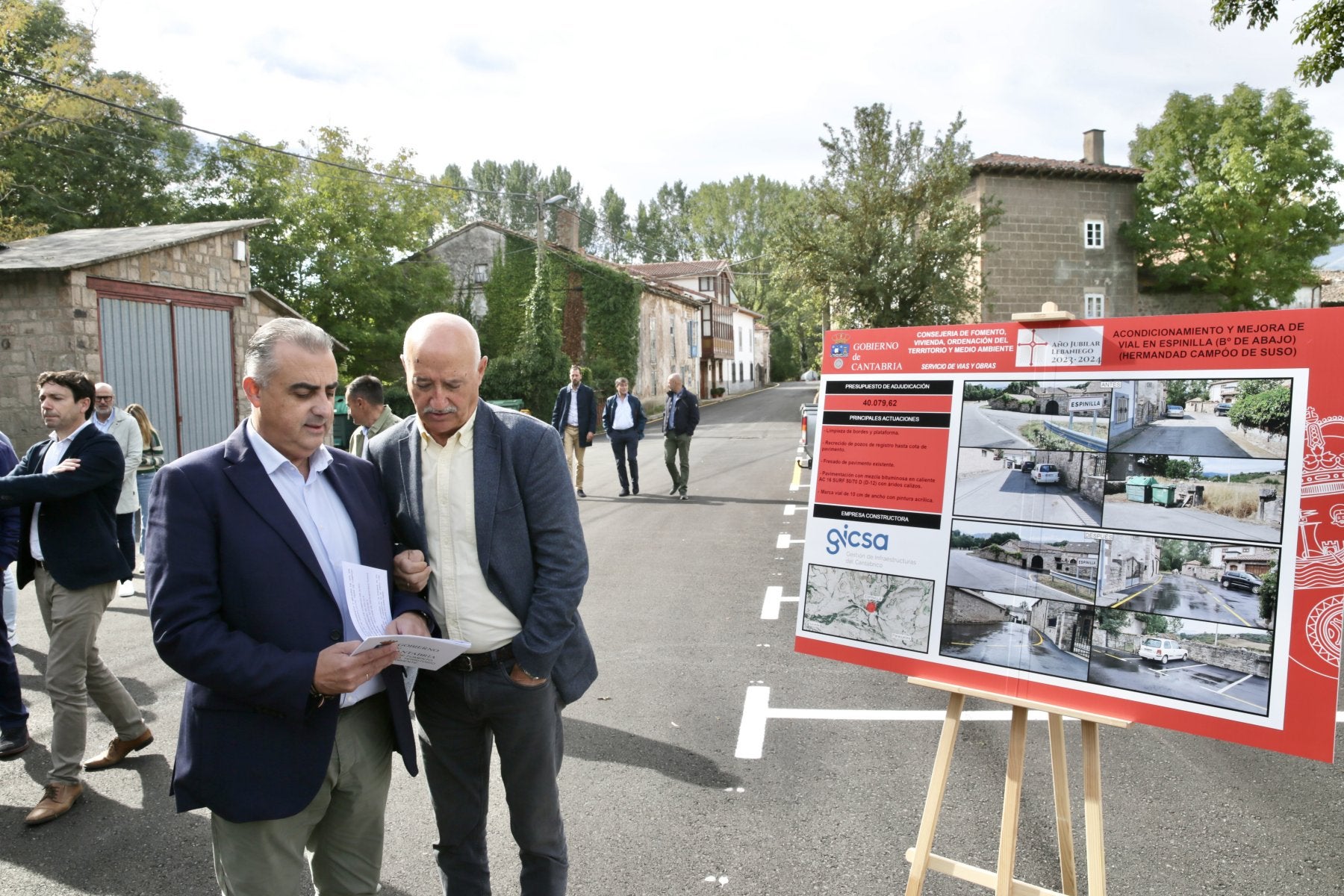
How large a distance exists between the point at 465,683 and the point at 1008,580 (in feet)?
5.64

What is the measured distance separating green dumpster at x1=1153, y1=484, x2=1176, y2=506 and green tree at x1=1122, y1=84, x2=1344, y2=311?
32974 millimetres

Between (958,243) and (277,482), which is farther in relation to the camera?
(958,243)

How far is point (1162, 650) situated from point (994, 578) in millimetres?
500

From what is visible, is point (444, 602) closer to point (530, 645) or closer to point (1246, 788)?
point (530, 645)

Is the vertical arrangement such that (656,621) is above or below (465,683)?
below

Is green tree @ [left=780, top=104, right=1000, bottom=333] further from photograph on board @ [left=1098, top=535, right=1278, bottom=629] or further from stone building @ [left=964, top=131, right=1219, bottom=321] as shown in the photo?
photograph on board @ [left=1098, top=535, right=1278, bottom=629]

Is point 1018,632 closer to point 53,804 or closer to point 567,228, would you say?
point 53,804

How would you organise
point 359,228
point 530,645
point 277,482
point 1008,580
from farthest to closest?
1. point 359,228
2. point 1008,580
3. point 530,645
4. point 277,482

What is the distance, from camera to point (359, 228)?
2997 cm

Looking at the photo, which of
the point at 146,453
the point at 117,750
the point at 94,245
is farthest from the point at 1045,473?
the point at 94,245

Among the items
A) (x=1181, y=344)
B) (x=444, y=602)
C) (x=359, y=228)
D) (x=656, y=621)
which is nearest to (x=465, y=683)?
(x=444, y=602)

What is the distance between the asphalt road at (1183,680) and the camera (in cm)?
228

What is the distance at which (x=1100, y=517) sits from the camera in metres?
2.53

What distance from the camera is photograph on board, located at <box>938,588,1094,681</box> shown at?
2.55m
